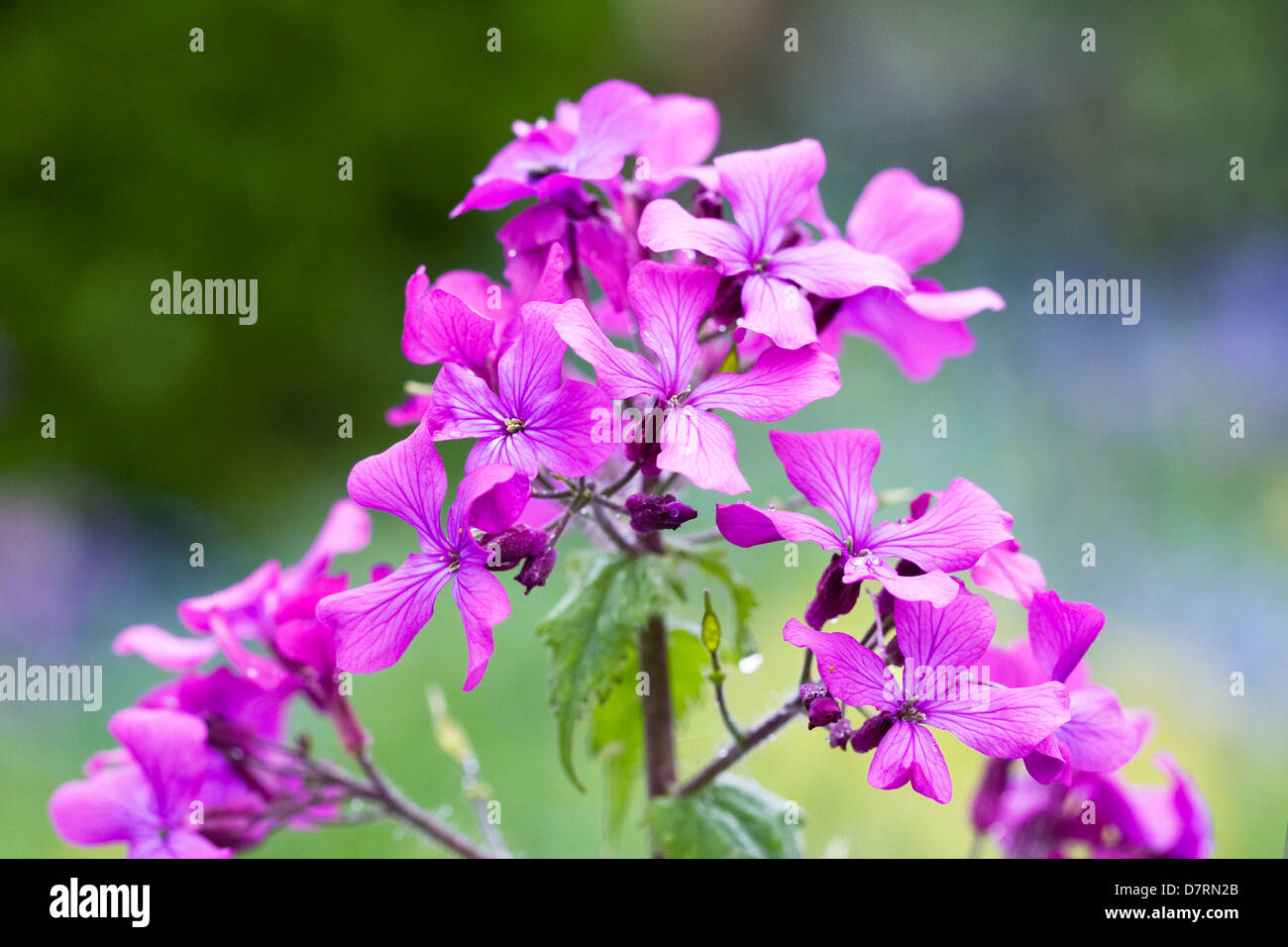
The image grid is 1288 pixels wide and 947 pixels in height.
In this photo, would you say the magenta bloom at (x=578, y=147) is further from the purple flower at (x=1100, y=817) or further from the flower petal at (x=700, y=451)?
the purple flower at (x=1100, y=817)

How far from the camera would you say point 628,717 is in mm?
735

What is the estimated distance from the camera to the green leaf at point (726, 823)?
0.64 metres

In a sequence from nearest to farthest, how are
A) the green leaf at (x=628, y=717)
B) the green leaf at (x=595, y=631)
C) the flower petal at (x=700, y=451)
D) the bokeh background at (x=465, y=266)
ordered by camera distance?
the flower petal at (x=700, y=451) < the green leaf at (x=595, y=631) < the green leaf at (x=628, y=717) < the bokeh background at (x=465, y=266)

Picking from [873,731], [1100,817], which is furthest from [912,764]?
[1100,817]

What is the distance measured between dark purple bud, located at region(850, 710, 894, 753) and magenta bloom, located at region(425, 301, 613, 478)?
0.18 m

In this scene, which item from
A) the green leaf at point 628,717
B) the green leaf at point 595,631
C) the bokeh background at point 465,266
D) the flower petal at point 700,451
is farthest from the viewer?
the bokeh background at point 465,266

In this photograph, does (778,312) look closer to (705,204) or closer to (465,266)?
(705,204)

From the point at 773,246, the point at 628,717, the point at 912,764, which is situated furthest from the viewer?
the point at 628,717

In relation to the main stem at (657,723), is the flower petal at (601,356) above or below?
above

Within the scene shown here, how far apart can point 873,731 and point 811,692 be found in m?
0.04

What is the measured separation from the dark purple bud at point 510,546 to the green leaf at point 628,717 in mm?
180

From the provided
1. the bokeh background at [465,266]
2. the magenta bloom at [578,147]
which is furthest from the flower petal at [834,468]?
the bokeh background at [465,266]
